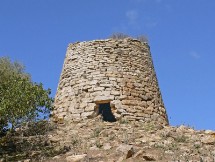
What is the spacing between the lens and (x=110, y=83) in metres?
11.1

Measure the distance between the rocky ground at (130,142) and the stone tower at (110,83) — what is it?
1.73 ft

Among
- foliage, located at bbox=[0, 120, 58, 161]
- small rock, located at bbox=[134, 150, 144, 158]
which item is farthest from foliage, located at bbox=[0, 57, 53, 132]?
small rock, located at bbox=[134, 150, 144, 158]

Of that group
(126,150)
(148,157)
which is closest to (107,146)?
(126,150)

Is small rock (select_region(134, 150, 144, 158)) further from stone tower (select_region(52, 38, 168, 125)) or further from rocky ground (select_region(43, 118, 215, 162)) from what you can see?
stone tower (select_region(52, 38, 168, 125))

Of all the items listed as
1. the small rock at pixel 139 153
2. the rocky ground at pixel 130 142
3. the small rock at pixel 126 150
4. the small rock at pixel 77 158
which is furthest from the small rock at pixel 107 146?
the small rock at pixel 139 153

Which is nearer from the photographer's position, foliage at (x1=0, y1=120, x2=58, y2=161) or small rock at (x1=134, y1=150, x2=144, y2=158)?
small rock at (x1=134, y1=150, x2=144, y2=158)

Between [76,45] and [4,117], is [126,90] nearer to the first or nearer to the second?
[76,45]

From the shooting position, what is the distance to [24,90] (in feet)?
31.1

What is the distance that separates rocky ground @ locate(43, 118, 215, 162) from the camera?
7.49 m

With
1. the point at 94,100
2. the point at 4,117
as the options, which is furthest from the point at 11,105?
the point at 94,100

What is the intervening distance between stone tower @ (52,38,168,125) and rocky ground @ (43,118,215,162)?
0.53 metres

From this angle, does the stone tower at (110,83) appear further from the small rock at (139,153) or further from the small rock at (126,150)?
the small rock at (139,153)

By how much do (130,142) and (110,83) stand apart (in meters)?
2.94

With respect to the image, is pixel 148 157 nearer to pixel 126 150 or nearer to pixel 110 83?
pixel 126 150
